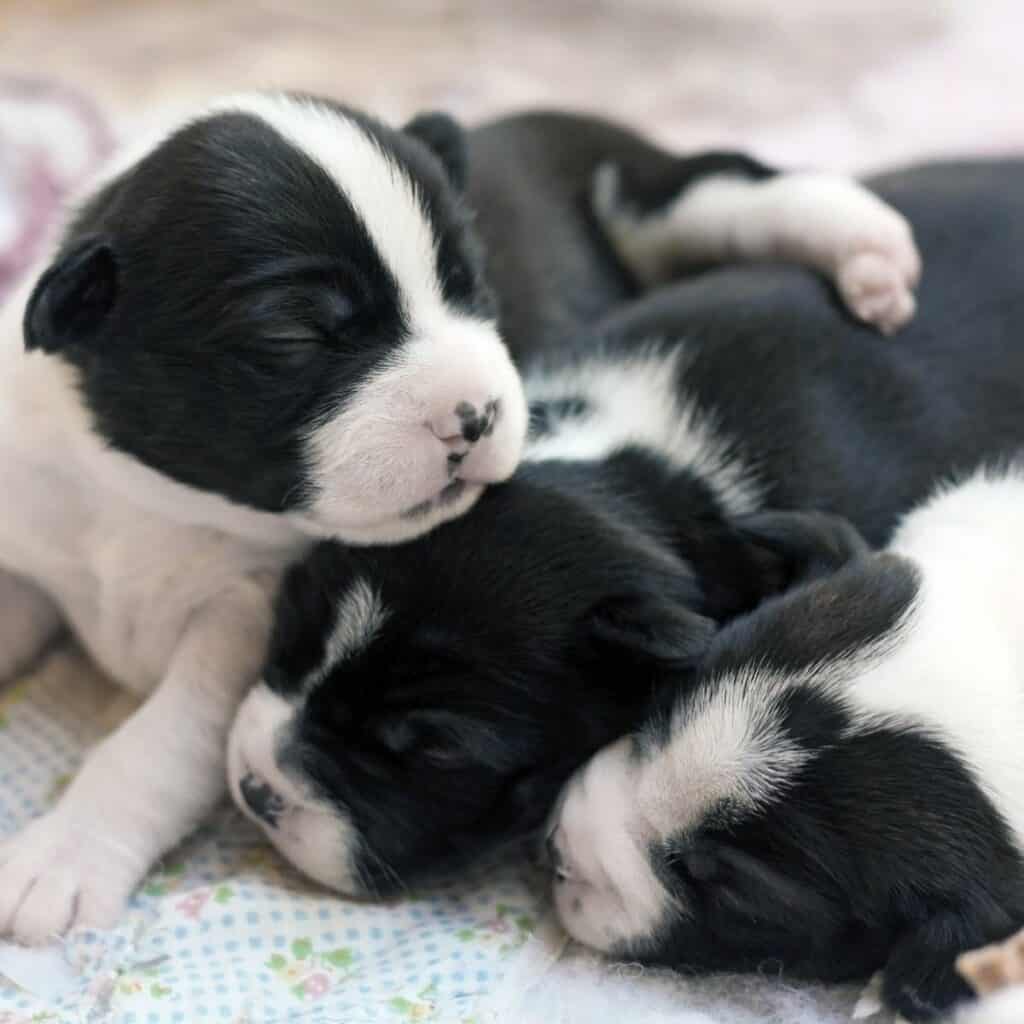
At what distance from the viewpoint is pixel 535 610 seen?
2227mm

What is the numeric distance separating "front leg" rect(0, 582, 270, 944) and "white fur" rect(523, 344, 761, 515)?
2.11 ft

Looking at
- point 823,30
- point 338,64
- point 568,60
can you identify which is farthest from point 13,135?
point 823,30

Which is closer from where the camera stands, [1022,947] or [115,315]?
[1022,947]

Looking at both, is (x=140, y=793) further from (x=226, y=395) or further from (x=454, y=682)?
(x=226, y=395)

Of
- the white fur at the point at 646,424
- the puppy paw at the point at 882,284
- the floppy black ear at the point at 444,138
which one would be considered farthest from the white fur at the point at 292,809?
the puppy paw at the point at 882,284

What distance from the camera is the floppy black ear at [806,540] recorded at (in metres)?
2.27

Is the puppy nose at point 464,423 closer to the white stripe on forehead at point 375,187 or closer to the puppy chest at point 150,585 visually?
the white stripe on forehead at point 375,187

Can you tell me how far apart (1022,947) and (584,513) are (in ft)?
2.96

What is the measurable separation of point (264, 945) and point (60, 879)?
341mm

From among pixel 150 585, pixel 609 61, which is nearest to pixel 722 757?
pixel 150 585

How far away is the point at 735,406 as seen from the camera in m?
2.67

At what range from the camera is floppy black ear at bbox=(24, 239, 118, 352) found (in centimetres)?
222

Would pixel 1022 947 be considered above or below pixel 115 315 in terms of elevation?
below

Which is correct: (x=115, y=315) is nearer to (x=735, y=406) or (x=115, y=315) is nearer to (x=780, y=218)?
(x=735, y=406)
